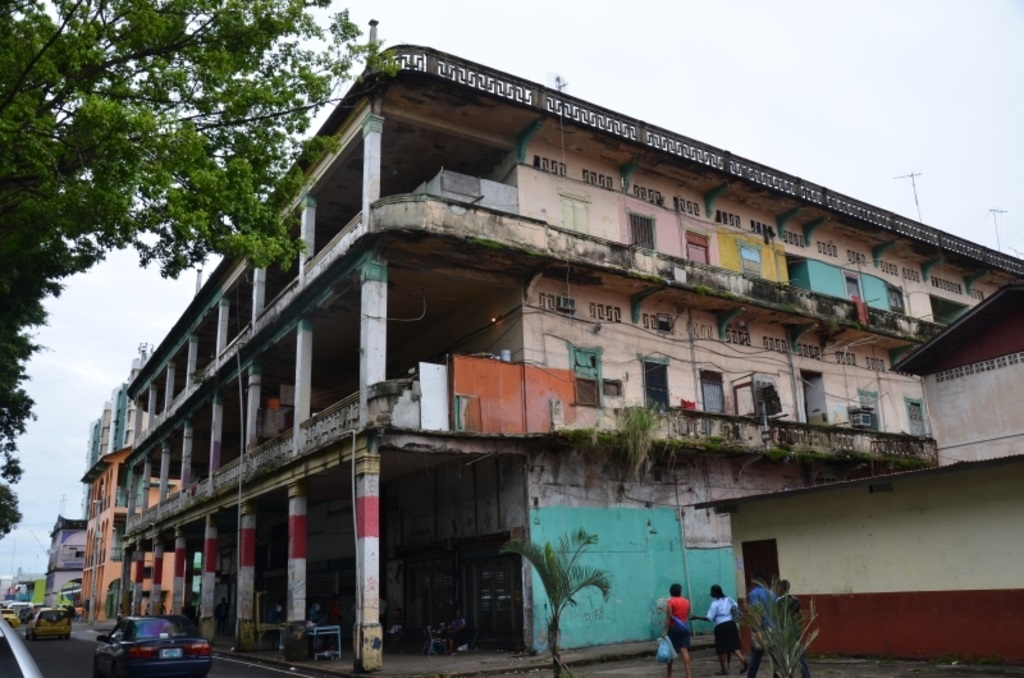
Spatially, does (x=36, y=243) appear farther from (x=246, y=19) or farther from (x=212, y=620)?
(x=212, y=620)

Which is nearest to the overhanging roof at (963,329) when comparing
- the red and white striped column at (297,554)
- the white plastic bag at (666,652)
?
the white plastic bag at (666,652)

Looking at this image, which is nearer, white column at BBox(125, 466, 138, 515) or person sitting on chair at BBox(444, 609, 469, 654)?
person sitting on chair at BBox(444, 609, 469, 654)

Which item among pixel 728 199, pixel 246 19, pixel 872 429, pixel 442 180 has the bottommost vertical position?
pixel 872 429

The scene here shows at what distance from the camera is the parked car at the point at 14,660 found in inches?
156

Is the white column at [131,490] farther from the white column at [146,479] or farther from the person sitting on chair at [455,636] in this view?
the person sitting on chair at [455,636]

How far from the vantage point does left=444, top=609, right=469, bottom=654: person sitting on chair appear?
20.1 m

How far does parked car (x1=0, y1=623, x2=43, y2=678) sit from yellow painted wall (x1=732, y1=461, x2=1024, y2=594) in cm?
1307

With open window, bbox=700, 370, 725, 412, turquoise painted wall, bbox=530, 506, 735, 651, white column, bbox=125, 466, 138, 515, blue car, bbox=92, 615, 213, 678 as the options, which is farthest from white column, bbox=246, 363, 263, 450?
→ white column, bbox=125, 466, 138, 515

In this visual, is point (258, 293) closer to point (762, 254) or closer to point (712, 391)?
point (712, 391)

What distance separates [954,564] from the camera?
1343 centimetres

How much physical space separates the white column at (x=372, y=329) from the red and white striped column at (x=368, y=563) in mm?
1064

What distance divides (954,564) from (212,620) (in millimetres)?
22902

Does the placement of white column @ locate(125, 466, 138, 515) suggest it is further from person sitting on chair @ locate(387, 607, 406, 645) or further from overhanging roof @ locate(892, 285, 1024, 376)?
overhanging roof @ locate(892, 285, 1024, 376)

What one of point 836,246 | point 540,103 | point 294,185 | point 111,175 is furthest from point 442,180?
point 836,246
